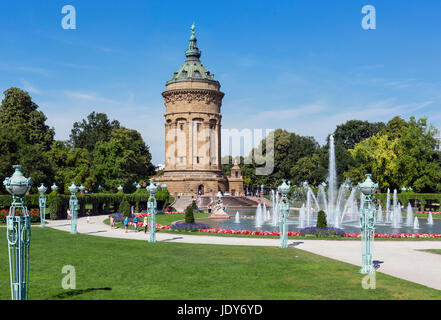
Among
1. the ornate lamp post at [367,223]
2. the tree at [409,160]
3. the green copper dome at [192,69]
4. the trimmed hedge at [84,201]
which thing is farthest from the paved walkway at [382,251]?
the green copper dome at [192,69]

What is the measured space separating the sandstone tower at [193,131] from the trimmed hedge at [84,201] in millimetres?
23920

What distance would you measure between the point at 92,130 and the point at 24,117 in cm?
2454

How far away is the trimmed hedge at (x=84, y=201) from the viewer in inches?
1552

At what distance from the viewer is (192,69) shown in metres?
83.1

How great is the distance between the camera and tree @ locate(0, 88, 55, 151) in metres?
62.7

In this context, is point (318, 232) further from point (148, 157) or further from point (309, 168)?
point (148, 157)

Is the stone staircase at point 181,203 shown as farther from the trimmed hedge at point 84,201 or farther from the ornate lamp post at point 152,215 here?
the ornate lamp post at point 152,215

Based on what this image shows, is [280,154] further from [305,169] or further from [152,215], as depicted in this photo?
[152,215]

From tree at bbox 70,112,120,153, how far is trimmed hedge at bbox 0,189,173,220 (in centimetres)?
3466

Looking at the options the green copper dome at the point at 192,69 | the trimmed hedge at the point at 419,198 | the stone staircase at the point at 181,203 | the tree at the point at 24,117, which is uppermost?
the green copper dome at the point at 192,69

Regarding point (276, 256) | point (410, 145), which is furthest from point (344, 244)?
point (410, 145)

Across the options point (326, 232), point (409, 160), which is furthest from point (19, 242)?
point (409, 160)

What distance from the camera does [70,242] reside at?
22.3m

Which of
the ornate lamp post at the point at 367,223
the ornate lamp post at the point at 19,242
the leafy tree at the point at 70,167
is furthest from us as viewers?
the leafy tree at the point at 70,167
